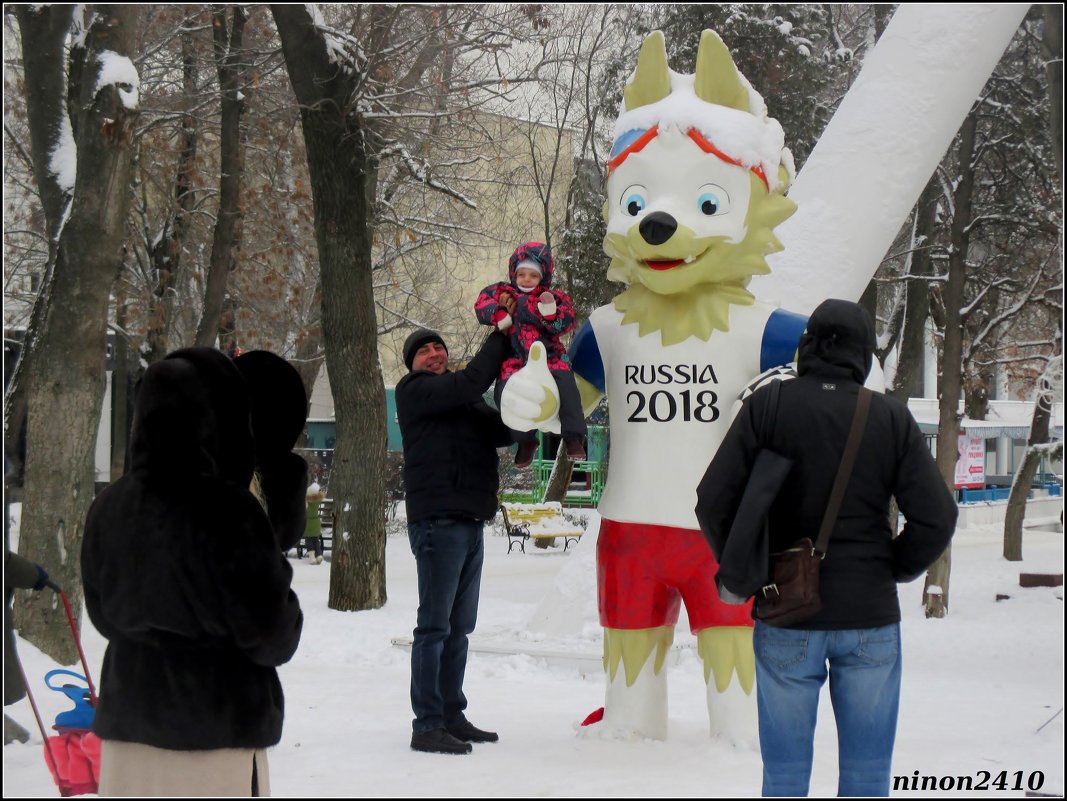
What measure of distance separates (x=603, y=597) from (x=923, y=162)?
293cm

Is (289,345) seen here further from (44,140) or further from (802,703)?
(802,703)

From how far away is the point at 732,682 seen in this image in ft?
14.7

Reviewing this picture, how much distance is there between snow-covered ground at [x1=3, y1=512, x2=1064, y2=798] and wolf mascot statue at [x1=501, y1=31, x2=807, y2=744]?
1.24 ft

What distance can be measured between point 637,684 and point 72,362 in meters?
3.50

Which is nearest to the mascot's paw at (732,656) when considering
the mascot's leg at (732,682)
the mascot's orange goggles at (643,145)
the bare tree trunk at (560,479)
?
the mascot's leg at (732,682)

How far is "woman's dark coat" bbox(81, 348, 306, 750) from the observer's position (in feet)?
8.91

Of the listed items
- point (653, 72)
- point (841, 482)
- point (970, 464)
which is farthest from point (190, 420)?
point (970, 464)

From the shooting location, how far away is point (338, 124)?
896 centimetres

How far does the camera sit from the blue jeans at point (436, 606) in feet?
15.0

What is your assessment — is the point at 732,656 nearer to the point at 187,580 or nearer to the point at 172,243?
the point at 187,580

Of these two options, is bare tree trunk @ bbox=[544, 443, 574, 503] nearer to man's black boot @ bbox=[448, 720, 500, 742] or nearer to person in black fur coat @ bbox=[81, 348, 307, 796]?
man's black boot @ bbox=[448, 720, 500, 742]

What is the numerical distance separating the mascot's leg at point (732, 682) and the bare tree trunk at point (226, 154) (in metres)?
7.54

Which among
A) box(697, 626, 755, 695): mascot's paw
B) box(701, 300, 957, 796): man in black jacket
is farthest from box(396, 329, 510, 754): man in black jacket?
box(701, 300, 957, 796): man in black jacket

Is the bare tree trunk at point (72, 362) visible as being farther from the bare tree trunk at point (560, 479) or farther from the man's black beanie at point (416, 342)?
the bare tree trunk at point (560, 479)
